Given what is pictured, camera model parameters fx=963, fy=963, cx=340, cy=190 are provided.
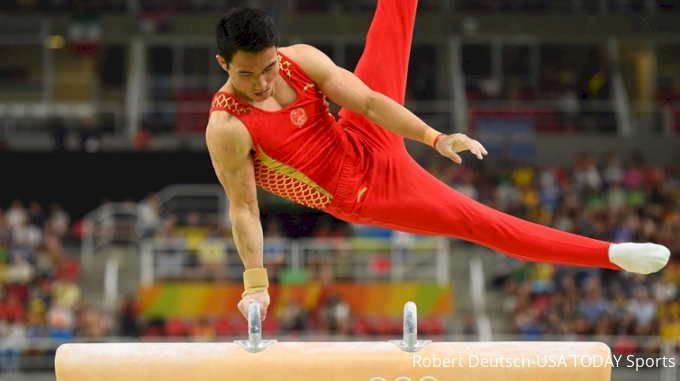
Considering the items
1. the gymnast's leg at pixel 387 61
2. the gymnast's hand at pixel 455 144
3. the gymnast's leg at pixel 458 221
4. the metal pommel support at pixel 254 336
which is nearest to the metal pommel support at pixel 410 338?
the gymnast's leg at pixel 458 221

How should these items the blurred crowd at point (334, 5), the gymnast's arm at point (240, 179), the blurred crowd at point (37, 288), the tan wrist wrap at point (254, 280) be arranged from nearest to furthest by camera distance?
the gymnast's arm at point (240, 179), the tan wrist wrap at point (254, 280), the blurred crowd at point (37, 288), the blurred crowd at point (334, 5)

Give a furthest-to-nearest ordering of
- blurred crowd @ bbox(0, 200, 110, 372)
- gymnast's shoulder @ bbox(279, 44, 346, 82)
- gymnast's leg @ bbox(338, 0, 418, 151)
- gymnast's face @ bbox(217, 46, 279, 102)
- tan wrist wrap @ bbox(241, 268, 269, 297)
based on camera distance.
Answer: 1. blurred crowd @ bbox(0, 200, 110, 372)
2. gymnast's leg @ bbox(338, 0, 418, 151)
3. gymnast's shoulder @ bbox(279, 44, 346, 82)
4. tan wrist wrap @ bbox(241, 268, 269, 297)
5. gymnast's face @ bbox(217, 46, 279, 102)

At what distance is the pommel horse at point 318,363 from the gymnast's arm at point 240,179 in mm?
328

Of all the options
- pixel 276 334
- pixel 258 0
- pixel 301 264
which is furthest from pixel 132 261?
pixel 258 0

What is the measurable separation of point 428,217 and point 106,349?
67.4 inches

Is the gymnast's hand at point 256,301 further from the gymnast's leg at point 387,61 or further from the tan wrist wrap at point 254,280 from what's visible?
the gymnast's leg at point 387,61

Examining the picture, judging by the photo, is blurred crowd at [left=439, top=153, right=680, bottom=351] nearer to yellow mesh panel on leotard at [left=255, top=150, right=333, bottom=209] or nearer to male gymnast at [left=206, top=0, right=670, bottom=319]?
male gymnast at [left=206, top=0, right=670, bottom=319]

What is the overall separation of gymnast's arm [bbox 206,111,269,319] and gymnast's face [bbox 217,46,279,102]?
0.16 meters

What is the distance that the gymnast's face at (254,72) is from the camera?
4.44 metres

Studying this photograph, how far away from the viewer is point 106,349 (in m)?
4.50

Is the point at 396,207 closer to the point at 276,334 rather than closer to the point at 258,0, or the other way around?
the point at 276,334

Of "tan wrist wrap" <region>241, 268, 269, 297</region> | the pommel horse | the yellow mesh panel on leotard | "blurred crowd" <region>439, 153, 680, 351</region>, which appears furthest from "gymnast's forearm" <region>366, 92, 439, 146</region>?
"blurred crowd" <region>439, 153, 680, 351</region>

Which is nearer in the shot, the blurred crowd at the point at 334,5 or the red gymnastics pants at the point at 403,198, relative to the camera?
the red gymnastics pants at the point at 403,198

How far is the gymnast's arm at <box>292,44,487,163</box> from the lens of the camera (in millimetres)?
4680
